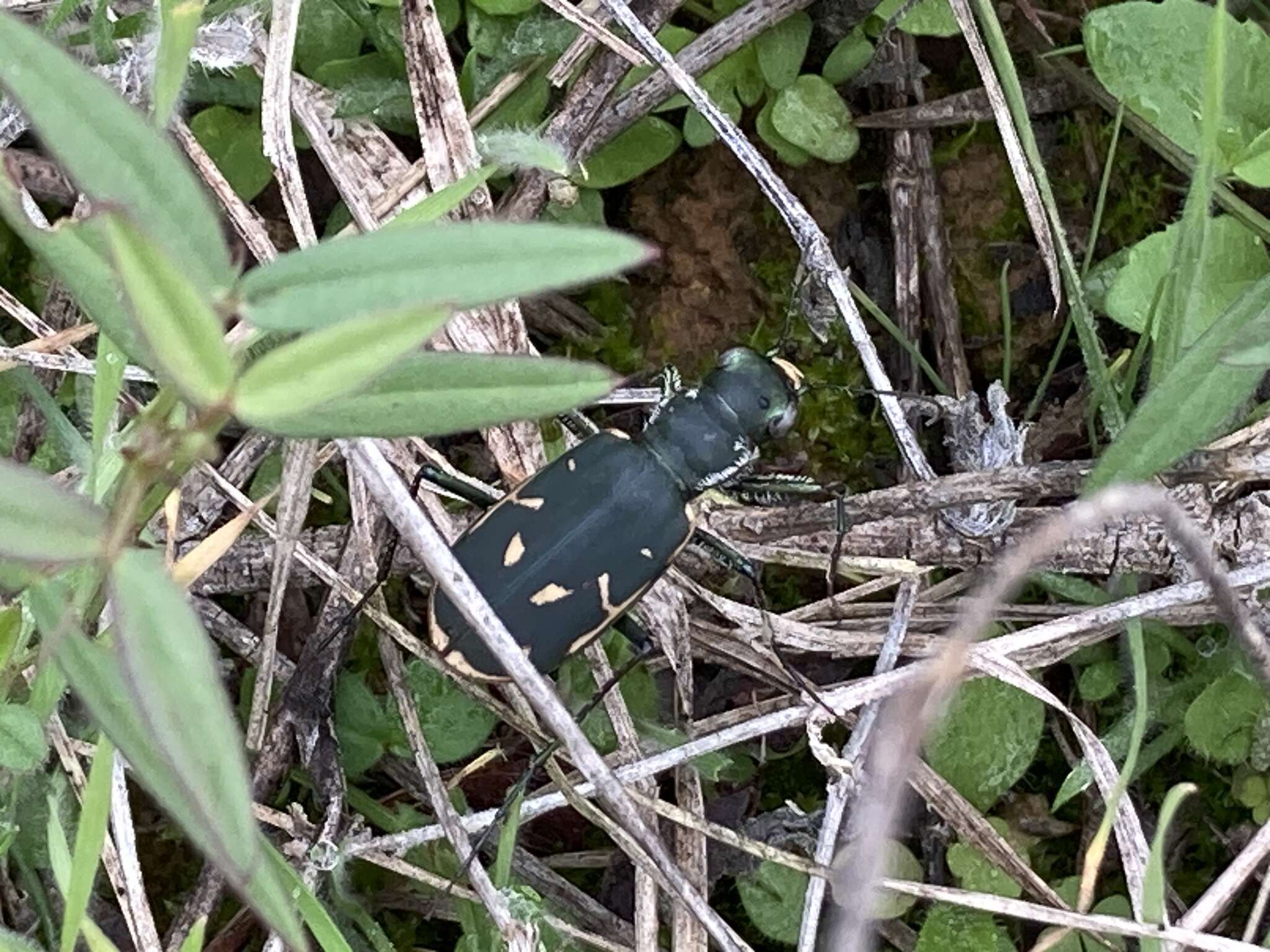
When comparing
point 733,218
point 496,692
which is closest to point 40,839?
point 496,692

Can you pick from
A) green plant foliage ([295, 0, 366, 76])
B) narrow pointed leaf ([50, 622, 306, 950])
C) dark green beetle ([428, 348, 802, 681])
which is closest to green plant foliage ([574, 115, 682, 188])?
dark green beetle ([428, 348, 802, 681])

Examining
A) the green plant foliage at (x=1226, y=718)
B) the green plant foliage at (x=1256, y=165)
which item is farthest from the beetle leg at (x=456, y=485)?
the green plant foliage at (x=1256, y=165)

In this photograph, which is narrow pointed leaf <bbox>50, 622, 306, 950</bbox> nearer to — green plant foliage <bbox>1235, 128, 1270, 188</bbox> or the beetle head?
the beetle head

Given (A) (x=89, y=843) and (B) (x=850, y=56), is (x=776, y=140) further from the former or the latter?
(A) (x=89, y=843)

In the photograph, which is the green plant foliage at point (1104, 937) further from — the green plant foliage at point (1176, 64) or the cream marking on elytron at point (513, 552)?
the green plant foliage at point (1176, 64)

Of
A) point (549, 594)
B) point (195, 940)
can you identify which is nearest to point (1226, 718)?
point (549, 594)

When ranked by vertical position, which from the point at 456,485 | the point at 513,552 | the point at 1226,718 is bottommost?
the point at 1226,718

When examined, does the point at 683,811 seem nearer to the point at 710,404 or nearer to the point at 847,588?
the point at 847,588
